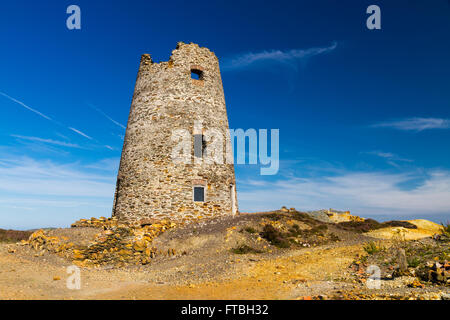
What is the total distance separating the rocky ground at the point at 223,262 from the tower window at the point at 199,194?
6.46 ft

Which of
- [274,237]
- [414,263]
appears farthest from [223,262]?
[414,263]

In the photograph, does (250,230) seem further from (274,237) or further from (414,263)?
(414,263)

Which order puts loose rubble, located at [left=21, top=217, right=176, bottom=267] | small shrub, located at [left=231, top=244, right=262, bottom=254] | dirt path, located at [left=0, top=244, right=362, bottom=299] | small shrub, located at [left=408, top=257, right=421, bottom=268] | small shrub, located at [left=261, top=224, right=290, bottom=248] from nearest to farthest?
dirt path, located at [left=0, top=244, right=362, bottom=299] < small shrub, located at [left=408, top=257, right=421, bottom=268] < small shrub, located at [left=231, top=244, right=262, bottom=254] < loose rubble, located at [left=21, top=217, right=176, bottom=267] < small shrub, located at [left=261, top=224, right=290, bottom=248]

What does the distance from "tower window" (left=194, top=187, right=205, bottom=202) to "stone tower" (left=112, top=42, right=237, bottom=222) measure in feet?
0.23

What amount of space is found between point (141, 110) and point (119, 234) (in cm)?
936

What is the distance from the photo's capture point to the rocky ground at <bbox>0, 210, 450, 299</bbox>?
8.32 m

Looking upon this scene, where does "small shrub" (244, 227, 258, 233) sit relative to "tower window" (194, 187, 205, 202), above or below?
below

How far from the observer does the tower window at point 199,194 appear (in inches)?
786

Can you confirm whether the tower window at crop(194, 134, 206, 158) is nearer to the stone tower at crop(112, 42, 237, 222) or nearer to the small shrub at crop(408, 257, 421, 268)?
the stone tower at crop(112, 42, 237, 222)

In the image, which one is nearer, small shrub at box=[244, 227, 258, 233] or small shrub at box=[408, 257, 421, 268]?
small shrub at box=[408, 257, 421, 268]

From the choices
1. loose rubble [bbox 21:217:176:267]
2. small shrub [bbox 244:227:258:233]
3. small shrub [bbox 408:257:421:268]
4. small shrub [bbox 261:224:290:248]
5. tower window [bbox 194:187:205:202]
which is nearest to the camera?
small shrub [bbox 408:257:421:268]

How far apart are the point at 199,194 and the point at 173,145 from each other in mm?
3863

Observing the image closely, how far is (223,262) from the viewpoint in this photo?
12172 mm

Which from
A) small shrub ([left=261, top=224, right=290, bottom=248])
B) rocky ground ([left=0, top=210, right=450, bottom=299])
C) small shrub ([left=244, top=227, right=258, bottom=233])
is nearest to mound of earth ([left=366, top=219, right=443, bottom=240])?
rocky ground ([left=0, top=210, right=450, bottom=299])
